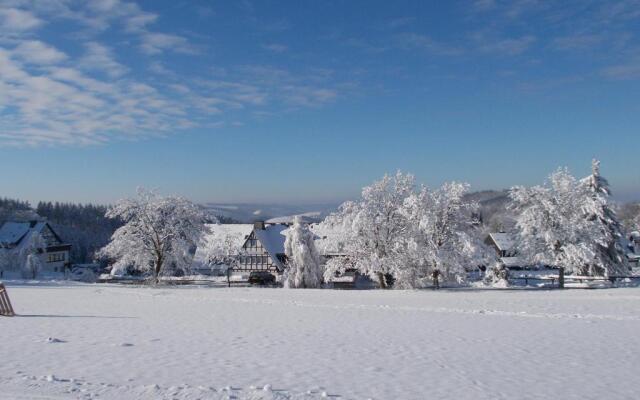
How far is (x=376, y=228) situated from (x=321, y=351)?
89.3 feet

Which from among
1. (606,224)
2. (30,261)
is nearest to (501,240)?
(606,224)

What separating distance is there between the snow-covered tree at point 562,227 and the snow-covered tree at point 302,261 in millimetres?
18786

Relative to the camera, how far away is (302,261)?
4547 cm

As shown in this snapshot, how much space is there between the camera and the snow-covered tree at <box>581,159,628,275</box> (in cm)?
4459

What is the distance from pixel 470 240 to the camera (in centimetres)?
3891

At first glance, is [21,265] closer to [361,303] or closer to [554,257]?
[361,303]

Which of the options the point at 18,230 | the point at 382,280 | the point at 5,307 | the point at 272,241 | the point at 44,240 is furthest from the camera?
the point at 18,230

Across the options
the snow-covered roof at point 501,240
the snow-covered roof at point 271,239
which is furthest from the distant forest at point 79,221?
the snow-covered roof at point 271,239

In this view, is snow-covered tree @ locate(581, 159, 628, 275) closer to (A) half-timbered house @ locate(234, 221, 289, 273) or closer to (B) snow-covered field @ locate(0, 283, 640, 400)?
(B) snow-covered field @ locate(0, 283, 640, 400)

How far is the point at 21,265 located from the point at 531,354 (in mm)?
59367

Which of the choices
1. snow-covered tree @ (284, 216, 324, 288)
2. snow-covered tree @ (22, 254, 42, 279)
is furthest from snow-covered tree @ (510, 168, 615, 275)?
snow-covered tree @ (22, 254, 42, 279)

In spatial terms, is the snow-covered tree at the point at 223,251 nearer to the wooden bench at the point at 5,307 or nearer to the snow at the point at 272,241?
the snow at the point at 272,241

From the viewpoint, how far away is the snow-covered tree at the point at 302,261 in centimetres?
4550

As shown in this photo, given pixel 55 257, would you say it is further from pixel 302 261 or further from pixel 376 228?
pixel 376 228
